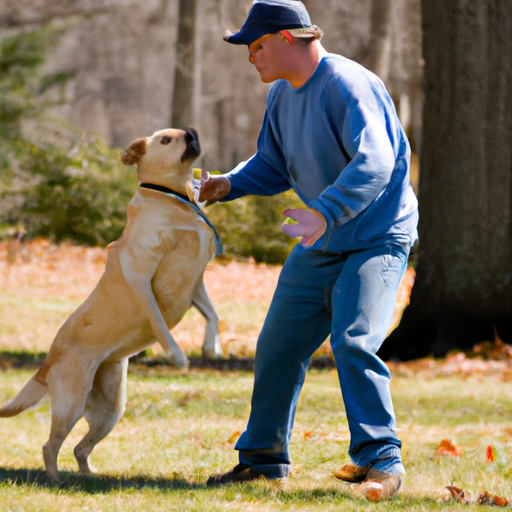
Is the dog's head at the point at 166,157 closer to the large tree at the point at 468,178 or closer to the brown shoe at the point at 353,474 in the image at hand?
the brown shoe at the point at 353,474

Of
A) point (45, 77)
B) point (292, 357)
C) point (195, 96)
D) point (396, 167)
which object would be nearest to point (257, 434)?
point (292, 357)

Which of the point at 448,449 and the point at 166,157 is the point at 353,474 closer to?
the point at 448,449

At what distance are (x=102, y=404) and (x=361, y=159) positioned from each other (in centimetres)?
201

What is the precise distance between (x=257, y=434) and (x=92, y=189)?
12801 millimetres

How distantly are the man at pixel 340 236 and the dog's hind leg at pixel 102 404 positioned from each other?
84cm

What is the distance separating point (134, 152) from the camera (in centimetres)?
473

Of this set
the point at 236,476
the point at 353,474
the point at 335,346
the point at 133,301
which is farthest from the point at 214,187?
the point at 353,474

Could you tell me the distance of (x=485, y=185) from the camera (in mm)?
9398

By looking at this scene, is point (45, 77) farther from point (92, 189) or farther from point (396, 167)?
point (396, 167)

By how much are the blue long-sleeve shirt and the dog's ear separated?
765 millimetres

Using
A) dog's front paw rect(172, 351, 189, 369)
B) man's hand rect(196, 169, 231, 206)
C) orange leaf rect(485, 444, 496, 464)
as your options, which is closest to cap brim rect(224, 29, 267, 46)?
man's hand rect(196, 169, 231, 206)

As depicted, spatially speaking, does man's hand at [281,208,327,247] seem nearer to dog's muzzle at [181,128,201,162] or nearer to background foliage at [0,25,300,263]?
dog's muzzle at [181,128,201,162]

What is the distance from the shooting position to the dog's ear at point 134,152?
4.70m

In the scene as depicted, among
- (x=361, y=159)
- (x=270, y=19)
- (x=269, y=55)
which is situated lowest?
(x=361, y=159)
